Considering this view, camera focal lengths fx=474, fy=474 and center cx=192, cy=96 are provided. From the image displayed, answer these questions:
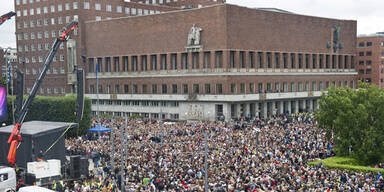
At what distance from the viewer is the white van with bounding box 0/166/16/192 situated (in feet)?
114

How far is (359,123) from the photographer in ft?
157

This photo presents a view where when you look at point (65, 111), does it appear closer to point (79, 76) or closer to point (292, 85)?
point (79, 76)

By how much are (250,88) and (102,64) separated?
120 feet

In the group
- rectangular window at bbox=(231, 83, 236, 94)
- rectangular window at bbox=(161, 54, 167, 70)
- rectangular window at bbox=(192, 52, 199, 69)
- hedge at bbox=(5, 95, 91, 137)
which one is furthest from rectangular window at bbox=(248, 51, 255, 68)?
hedge at bbox=(5, 95, 91, 137)

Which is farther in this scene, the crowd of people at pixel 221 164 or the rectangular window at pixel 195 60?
the rectangular window at pixel 195 60

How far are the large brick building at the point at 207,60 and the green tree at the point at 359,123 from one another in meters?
37.0

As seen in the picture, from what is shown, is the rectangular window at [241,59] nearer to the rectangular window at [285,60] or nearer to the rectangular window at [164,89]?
the rectangular window at [285,60]

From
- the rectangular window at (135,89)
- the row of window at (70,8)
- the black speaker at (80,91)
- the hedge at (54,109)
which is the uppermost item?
the row of window at (70,8)

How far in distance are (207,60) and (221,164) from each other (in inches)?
1978

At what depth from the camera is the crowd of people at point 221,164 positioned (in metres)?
34.1

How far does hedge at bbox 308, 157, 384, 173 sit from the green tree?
700 millimetres

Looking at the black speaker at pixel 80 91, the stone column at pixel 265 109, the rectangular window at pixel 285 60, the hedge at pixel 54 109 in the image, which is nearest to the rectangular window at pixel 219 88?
the stone column at pixel 265 109

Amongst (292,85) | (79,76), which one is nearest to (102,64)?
(292,85)

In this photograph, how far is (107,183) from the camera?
35344 millimetres
